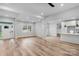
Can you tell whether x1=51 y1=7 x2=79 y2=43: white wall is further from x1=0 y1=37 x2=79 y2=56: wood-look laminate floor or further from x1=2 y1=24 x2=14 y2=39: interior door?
x1=2 y1=24 x2=14 y2=39: interior door

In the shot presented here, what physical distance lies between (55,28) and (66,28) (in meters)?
0.74

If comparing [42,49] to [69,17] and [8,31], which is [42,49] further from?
[8,31]

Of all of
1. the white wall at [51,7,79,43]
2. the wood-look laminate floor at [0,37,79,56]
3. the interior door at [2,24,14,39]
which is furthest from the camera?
the interior door at [2,24,14,39]

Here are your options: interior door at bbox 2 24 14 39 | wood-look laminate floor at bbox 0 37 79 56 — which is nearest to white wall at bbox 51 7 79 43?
wood-look laminate floor at bbox 0 37 79 56

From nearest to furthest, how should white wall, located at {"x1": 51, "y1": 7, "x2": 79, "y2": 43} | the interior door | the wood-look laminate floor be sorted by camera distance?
1. the wood-look laminate floor
2. white wall, located at {"x1": 51, "y1": 7, "x2": 79, "y2": 43}
3. the interior door

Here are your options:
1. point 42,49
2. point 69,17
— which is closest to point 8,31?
point 42,49

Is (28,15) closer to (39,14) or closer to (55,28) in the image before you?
(39,14)

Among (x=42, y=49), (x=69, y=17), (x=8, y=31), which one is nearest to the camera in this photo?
(x=42, y=49)

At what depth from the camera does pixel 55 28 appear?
208 inches

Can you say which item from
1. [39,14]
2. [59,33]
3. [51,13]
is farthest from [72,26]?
[39,14]

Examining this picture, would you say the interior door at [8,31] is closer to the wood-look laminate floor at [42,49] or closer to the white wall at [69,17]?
the wood-look laminate floor at [42,49]

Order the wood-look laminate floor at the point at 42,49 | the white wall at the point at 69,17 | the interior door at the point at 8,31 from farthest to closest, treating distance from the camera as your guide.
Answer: the interior door at the point at 8,31, the white wall at the point at 69,17, the wood-look laminate floor at the point at 42,49

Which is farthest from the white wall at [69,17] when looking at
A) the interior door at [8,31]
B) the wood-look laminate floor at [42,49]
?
the interior door at [8,31]

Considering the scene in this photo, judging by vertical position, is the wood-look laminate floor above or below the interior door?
below
